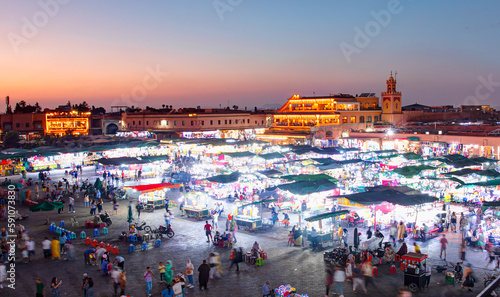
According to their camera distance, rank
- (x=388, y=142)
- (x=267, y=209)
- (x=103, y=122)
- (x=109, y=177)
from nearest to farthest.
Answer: (x=267, y=209)
(x=109, y=177)
(x=388, y=142)
(x=103, y=122)

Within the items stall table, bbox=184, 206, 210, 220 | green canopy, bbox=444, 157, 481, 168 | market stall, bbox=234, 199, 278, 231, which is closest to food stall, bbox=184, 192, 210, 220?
stall table, bbox=184, 206, 210, 220

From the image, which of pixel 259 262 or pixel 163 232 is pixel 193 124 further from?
pixel 259 262

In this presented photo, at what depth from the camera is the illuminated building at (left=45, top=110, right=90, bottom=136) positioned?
6106 cm

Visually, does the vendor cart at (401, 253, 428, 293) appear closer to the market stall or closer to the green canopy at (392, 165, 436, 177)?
the market stall

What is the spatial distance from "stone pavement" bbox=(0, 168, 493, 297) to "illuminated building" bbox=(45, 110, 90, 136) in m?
48.8

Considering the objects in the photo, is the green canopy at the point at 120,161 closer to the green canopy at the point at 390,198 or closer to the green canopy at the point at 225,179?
the green canopy at the point at 225,179

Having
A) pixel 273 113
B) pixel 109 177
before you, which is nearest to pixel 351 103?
pixel 273 113

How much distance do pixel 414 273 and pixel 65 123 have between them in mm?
60447

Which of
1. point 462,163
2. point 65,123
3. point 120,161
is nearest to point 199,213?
point 120,161

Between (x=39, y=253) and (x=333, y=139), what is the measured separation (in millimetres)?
36107

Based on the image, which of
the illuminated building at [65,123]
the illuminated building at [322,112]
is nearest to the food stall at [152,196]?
the illuminated building at [322,112]

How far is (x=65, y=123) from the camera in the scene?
6175cm

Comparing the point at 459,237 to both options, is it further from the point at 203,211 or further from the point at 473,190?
the point at 203,211

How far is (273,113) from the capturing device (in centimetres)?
6994
